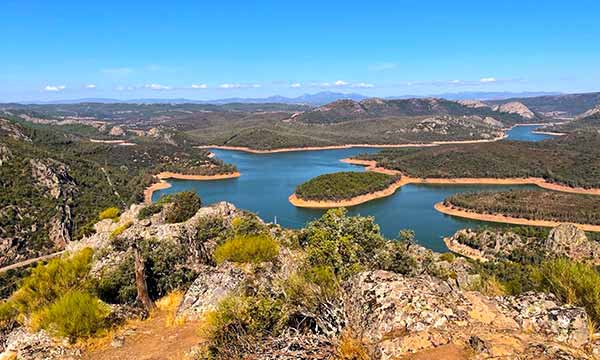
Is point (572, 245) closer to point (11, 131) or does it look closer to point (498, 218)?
point (498, 218)

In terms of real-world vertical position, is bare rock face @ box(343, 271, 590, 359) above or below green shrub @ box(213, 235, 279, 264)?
above

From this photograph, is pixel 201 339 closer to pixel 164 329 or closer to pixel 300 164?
pixel 164 329

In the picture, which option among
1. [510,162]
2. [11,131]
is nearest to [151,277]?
[11,131]

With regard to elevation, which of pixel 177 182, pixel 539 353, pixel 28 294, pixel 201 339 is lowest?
pixel 177 182

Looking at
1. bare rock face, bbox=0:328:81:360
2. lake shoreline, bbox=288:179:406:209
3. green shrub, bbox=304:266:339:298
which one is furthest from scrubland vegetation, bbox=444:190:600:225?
bare rock face, bbox=0:328:81:360

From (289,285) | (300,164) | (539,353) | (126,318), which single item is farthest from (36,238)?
(300,164)

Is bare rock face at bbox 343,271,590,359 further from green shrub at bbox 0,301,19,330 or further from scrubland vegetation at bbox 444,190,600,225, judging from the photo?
scrubland vegetation at bbox 444,190,600,225

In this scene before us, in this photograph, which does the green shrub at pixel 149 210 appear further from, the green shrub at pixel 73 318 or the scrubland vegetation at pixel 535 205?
the scrubland vegetation at pixel 535 205

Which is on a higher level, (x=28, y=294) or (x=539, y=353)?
(x=539, y=353)
